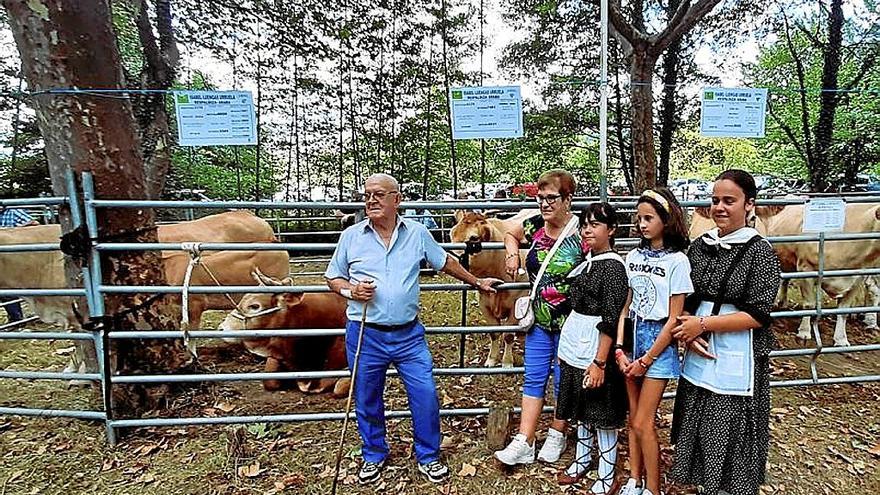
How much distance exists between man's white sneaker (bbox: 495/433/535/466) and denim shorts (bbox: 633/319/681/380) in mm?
879

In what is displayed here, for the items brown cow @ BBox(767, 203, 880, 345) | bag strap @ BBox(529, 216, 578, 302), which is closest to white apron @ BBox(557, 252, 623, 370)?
bag strap @ BBox(529, 216, 578, 302)

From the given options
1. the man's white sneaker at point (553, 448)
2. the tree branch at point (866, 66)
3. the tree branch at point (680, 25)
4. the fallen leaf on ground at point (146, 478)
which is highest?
the tree branch at point (866, 66)

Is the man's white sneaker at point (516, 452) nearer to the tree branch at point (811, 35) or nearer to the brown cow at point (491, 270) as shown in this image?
the brown cow at point (491, 270)

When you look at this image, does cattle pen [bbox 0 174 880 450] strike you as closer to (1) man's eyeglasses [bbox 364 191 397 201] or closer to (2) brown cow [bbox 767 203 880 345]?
(1) man's eyeglasses [bbox 364 191 397 201]

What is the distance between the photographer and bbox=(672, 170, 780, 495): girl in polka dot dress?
218cm

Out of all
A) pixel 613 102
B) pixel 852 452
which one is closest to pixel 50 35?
pixel 852 452

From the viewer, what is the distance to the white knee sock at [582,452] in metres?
2.88

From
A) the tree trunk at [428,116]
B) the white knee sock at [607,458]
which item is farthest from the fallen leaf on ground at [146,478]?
the tree trunk at [428,116]

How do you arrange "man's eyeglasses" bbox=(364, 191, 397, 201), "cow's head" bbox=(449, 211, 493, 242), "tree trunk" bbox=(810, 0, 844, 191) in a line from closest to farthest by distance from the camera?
"man's eyeglasses" bbox=(364, 191, 397, 201)
"cow's head" bbox=(449, 211, 493, 242)
"tree trunk" bbox=(810, 0, 844, 191)

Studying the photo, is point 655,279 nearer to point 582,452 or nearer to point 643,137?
point 582,452

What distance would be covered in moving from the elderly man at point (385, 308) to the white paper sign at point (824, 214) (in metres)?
2.49

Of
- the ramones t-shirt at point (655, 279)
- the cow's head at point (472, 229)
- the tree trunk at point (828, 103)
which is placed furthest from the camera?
the tree trunk at point (828, 103)

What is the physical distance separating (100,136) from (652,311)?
3.38 m

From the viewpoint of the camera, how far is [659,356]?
7.72ft
